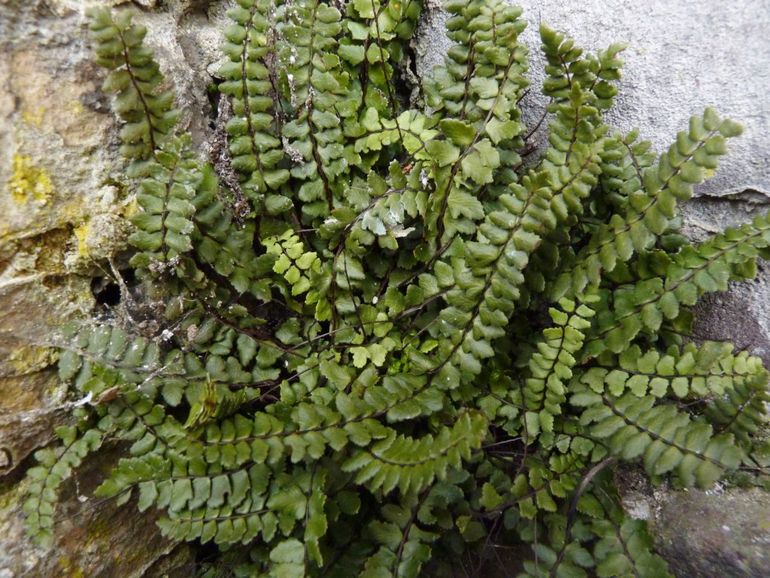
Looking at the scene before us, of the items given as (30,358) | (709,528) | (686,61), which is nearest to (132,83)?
(30,358)

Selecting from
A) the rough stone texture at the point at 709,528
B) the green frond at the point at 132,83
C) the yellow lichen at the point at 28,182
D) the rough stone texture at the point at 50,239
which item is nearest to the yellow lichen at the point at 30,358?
the rough stone texture at the point at 50,239

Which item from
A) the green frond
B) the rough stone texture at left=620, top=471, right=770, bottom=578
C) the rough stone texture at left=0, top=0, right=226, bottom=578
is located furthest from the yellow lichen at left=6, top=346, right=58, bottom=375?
the rough stone texture at left=620, top=471, right=770, bottom=578

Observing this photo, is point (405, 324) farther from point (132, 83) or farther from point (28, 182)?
point (28, 182)

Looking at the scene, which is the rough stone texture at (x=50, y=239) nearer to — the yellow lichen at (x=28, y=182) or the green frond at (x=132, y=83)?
the yellow lichen at (x=28, y=182)

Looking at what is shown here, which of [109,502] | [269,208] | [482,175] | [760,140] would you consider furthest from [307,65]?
[109,502]

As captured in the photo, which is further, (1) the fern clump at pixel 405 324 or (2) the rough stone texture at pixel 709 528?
(2) the rough stone texture at pixel 709 528
